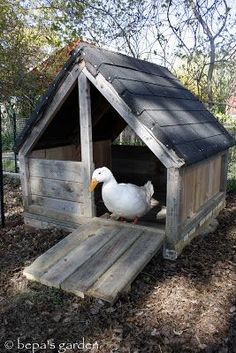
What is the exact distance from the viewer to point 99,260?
341cm

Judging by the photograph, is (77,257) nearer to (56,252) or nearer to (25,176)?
(56,252)

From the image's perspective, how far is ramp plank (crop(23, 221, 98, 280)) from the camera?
10.8 ft

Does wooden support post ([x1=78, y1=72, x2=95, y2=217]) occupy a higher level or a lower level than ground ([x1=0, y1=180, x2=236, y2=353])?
higher

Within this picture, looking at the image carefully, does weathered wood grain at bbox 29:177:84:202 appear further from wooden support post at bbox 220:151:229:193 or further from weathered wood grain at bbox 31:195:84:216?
wooden support post at bbox 220:151:229:193

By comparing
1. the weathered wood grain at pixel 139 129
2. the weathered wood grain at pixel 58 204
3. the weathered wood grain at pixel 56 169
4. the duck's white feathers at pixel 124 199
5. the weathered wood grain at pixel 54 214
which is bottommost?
the weathered wood grain at pixel 54 214

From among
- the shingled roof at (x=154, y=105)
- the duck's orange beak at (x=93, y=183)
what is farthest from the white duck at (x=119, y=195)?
the shingled roof at (x=154, y=105)

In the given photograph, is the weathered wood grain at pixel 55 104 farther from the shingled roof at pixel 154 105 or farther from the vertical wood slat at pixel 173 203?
the vertical wood slat at pixel 173 203

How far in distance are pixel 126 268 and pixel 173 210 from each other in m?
0.91

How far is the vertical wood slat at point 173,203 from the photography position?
11.9 ft

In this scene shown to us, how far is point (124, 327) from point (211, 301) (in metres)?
0.95

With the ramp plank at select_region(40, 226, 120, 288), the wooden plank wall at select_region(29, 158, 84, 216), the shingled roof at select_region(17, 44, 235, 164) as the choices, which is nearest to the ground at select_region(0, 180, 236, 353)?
the ramp plank at select_region(40, 226, 120, 288)

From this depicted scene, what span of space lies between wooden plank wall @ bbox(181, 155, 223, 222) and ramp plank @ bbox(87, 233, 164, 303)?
21.9 inches

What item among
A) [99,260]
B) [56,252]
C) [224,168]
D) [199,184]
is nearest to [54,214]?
[56,252]

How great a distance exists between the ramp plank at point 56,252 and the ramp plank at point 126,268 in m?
0.62
